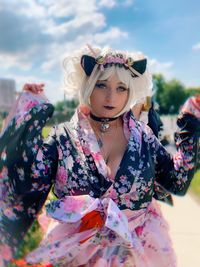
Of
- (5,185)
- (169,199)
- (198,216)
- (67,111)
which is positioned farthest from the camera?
(67,111)

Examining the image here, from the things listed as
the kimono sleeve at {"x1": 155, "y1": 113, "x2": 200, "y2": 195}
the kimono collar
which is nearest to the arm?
the kimono sleeve at {"x1": 155, "y1": 113, "x2": 200, "y2": 195}

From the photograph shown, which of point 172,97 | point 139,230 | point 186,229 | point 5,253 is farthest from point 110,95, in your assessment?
point 172,97

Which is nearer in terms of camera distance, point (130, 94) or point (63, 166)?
point (63, 166)

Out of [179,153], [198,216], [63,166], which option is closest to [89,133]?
[63,166]

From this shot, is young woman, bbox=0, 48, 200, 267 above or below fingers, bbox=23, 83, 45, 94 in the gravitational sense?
below

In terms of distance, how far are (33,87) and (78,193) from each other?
0.51 meters

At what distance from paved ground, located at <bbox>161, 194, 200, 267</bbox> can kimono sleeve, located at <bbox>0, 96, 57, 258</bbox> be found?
2.82 meters

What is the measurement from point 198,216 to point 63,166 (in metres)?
4.75

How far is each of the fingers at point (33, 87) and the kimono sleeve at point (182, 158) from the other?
2.18 feet

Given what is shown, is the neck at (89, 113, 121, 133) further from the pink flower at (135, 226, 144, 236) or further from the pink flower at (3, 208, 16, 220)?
the pink flower at (3, 208, 16, 220)

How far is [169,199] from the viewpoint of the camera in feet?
9.45

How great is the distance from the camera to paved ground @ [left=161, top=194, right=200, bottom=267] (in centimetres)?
493

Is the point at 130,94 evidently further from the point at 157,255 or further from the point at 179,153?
the point at 157,255

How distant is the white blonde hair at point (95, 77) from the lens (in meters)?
2.43
